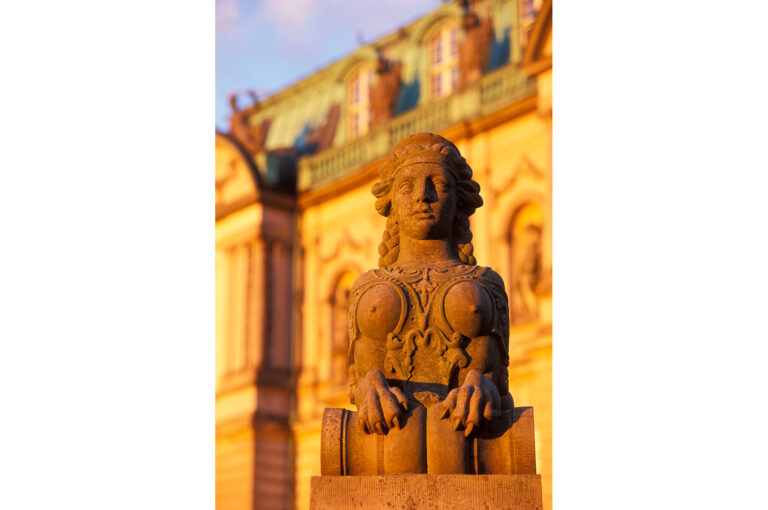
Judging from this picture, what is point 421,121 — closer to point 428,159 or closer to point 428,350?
point 428,159

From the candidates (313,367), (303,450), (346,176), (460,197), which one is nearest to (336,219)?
(346,176)

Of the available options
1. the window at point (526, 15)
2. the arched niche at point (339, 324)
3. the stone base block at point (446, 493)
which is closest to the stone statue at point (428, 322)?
the stone base block at point (446, 493)

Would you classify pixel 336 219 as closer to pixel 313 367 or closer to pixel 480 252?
pixel 313 367

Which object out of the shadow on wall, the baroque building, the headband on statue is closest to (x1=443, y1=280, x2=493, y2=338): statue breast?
the headband on statue

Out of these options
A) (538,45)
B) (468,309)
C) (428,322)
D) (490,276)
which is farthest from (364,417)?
(538,45)

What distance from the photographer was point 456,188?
20.2ft

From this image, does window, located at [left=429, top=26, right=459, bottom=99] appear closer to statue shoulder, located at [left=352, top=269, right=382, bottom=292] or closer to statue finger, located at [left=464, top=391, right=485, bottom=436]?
statue shoulder, located at [left=352, top=269, right=382, bottom=292]

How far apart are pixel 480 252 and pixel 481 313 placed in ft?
55.4

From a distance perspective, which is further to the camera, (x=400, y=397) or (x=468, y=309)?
(x=468, y=309)

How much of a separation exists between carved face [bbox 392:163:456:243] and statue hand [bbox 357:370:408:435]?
88cm

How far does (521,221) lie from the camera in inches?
876

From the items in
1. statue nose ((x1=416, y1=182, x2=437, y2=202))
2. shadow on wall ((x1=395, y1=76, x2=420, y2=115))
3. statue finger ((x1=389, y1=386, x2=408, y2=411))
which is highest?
shadow on wall ((x1=395, y1=76, x2=420, y2=115))

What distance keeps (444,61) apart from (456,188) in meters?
20.7

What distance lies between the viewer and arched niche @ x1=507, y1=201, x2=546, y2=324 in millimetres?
20969
